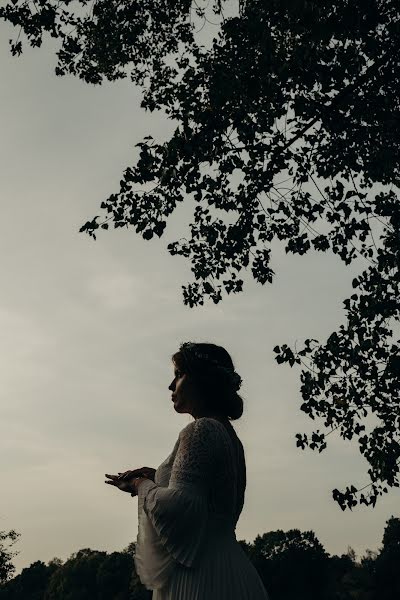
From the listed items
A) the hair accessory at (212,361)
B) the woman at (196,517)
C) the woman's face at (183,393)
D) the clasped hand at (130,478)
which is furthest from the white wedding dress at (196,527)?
the hair accessory at (212,361)

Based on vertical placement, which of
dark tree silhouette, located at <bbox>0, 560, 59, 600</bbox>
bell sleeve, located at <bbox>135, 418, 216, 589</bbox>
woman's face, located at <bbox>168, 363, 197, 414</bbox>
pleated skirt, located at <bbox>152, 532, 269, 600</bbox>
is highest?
dark tree silhouette, located at <bbox>0, 560, 59, 600</bbox>

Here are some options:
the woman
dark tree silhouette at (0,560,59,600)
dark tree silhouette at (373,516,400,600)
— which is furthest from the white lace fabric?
dark tree silhouette at (0,560,59,600)

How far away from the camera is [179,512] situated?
330 centimetres

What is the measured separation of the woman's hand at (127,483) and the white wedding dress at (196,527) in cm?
9

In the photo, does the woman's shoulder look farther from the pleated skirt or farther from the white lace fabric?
the pleated skirt

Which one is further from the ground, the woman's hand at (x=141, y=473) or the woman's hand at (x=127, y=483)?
the woman's hand at (x=141, y=473)

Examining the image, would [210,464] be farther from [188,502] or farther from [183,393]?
[183,393]

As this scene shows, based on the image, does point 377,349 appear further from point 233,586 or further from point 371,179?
point 233,586

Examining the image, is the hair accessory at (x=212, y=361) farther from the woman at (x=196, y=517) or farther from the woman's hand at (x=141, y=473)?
the woman's hand at (x=141, y=473)

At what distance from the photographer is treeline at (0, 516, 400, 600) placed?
208ft

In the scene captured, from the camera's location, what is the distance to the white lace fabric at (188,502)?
331cm

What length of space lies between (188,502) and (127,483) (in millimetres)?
553

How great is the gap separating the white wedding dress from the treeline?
65.1m

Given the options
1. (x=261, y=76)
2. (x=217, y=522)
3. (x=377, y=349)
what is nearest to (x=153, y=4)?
(x=261, y=76)
